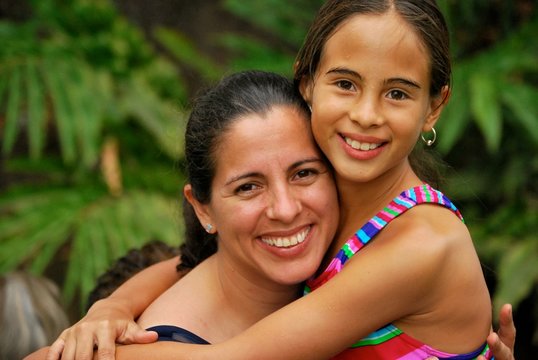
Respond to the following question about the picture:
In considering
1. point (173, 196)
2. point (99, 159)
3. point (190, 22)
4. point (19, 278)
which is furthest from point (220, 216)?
point (190, 22)

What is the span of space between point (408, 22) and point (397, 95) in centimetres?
21

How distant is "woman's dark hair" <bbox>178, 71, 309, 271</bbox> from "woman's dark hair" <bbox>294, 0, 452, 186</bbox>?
11cm

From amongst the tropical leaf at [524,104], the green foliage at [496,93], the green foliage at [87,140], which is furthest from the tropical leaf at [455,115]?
the green foliage at [87,140]

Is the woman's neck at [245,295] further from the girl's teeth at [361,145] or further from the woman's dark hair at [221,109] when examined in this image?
the girl's teeth at [361,145]

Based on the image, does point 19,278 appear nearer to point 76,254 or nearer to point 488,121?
point 76,254

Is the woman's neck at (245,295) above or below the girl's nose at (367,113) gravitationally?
below

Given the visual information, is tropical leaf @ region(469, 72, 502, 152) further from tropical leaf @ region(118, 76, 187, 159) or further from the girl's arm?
the girl's arm

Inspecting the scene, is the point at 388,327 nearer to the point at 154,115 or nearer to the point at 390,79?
the point at 390,79

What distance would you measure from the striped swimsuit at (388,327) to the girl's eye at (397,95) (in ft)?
0.97

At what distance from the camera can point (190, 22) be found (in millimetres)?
7938

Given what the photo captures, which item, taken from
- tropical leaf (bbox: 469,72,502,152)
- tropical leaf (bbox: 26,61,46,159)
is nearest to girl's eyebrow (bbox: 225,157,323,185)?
tropical leaf (bbox: 469,72,502,152)

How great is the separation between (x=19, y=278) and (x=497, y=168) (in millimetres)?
3506

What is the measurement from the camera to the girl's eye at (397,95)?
246cm

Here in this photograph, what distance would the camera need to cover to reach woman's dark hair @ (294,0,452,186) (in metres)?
2.46
